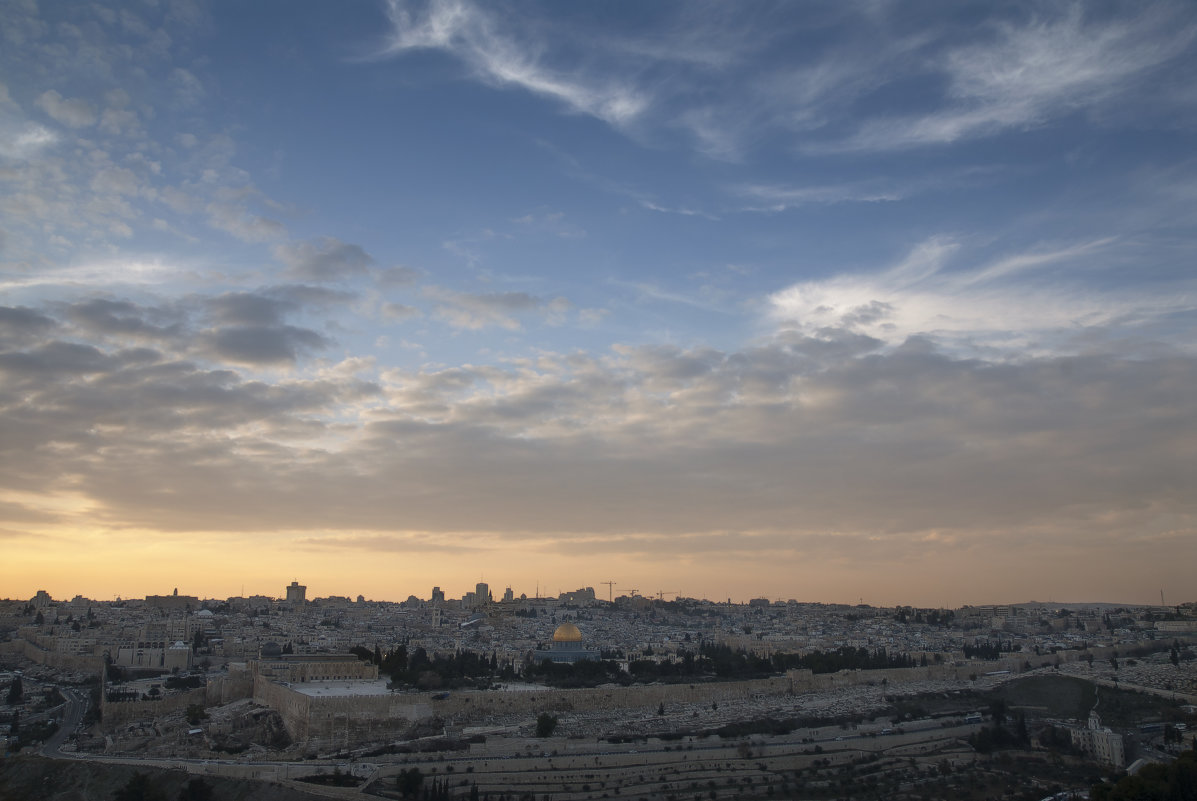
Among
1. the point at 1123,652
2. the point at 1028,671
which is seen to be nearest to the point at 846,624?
the point at 1123,652

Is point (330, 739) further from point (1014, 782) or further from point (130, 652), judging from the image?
point (130, 652)

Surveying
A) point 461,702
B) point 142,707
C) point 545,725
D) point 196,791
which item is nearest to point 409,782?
point 196,791

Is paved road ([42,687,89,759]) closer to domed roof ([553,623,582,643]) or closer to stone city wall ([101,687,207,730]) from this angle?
stone city wall ([101,687,207,730])

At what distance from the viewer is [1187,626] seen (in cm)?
7550

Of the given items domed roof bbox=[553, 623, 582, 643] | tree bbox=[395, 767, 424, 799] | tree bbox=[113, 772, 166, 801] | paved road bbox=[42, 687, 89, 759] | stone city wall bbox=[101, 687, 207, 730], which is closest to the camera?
tree bbox=[395, 767, 424, 799]

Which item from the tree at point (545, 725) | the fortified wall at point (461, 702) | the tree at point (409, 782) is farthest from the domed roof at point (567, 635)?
the tree at point (409, 782)

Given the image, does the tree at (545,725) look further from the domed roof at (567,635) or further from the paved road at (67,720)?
the domed roof at (567,635)

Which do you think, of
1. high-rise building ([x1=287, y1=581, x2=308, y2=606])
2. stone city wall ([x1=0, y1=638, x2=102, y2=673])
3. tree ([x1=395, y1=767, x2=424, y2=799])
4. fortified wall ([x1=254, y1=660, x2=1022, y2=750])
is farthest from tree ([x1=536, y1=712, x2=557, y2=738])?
high-rise building ([x1=287, y1=581, x2=308, y2=606])

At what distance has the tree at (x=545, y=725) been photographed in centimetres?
3697

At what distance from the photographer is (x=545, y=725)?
37.5 meters

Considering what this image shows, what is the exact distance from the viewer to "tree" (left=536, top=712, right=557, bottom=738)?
37.0 m

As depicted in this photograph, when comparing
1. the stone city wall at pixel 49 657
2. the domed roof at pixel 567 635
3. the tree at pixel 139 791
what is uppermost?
the domed roof at pixel 567 635

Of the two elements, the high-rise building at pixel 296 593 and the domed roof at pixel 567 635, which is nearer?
the domed roof at pixel 567 635

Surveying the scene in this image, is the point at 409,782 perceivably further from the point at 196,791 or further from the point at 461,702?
the point at 461,702
